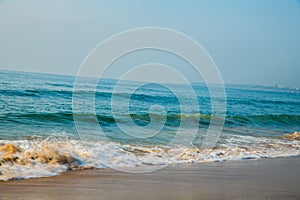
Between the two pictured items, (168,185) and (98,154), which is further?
(98,154)

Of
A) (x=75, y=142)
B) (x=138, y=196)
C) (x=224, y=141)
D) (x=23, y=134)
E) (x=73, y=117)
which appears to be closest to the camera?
(x=138, y=196)

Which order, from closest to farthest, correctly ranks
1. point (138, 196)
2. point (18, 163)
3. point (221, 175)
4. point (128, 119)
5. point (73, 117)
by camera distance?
point (138, 196) → point (18, 163) → point (221, 175) → point (73, 117) → point (128, 119)

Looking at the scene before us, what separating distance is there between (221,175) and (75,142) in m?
3.23

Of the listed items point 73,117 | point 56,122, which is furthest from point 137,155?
point 73,117

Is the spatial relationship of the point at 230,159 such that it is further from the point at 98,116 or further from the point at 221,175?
the point at 98,116

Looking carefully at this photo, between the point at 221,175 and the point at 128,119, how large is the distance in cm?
880

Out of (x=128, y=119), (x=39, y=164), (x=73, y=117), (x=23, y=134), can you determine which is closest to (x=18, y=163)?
(x=39, y=164)

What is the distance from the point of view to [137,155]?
21.3 ft

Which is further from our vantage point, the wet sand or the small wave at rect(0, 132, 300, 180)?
the small wave at rect(0, 132, 300, 180)

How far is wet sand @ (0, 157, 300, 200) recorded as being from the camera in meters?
3.98

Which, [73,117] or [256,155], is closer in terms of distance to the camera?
[256,155]

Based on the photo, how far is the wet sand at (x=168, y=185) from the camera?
157 inches

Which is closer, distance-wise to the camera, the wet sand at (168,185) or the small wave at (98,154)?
the wet sand at (168,185)

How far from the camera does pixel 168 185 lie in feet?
14.9
